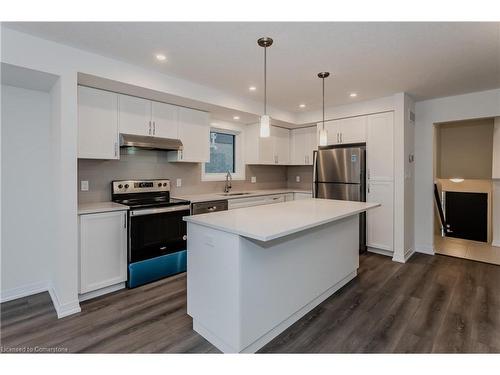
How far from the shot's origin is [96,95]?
2807 millimetres

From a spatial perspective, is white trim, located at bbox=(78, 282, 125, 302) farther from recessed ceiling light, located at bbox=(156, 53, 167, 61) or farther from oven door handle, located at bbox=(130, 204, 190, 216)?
recessed ceiling light, located at bbox=(156, 53, 167, 61)

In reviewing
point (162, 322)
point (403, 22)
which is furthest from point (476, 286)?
point (162, 322)

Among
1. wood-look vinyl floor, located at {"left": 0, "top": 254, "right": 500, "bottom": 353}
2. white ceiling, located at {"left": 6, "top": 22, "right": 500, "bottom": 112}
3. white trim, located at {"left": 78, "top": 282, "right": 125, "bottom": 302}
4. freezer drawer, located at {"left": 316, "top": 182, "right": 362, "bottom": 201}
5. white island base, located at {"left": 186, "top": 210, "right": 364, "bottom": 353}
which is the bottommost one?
wood-look vinyl floor, located at {"left": 0, "top": 254, "right": 500, "bottom": 353}

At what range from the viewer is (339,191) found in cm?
432

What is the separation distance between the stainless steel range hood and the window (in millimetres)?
1043

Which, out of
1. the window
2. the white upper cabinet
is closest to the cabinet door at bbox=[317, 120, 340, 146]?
the window

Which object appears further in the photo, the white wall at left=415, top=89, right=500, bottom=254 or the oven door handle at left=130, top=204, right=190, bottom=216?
the white wall at left=415, top=89, right=500, bottom=254

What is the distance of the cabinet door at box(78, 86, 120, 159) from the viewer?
8.93 feet

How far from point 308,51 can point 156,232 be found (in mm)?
2433

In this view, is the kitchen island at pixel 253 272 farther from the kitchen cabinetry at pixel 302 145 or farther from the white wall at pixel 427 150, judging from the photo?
the kitchen cabinetry at pixel 302 145

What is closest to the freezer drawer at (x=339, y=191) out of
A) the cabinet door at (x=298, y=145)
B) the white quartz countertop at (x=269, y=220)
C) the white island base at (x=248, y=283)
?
the cabinet door at (x=298, y=145)

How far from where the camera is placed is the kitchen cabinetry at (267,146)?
471cm

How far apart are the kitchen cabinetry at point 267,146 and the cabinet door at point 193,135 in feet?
3.66

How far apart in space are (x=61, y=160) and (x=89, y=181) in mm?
790
